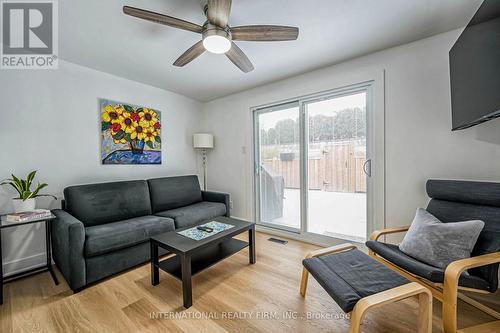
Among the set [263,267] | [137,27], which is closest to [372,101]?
[263,267]

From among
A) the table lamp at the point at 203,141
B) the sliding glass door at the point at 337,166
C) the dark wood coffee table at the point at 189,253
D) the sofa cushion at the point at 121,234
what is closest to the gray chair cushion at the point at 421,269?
the sliding glass door at the point at 337,166

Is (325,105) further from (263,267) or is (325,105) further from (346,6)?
(263,267)

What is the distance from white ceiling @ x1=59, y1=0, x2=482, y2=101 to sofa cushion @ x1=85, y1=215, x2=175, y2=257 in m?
1.91

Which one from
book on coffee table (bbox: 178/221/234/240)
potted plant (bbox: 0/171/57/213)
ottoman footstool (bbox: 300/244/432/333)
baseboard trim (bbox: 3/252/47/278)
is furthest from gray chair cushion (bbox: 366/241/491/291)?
baseboard trim (bbox: 3/252/47/278)

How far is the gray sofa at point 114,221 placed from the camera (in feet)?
5.99

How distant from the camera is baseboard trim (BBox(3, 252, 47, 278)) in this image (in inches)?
81.8

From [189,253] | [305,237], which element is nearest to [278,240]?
[305,237]

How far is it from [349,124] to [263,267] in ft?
6.58

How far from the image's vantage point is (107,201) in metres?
2.47

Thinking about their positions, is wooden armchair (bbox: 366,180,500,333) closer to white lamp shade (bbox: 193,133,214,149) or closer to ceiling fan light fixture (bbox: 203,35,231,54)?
ceiling fan light fixture (bbox: 203,35,231,54)

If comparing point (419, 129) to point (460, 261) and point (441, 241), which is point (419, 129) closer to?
point (441, 241)

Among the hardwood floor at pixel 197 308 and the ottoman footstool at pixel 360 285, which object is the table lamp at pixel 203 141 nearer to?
the hardwood floor at pixel 197 308

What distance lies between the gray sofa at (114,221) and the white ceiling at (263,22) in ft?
5.20

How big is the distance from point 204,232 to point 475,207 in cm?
234
